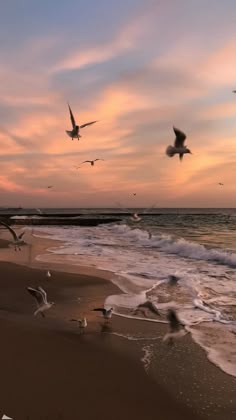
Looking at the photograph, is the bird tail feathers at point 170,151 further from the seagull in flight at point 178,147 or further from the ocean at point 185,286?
the ocean at point 185,286

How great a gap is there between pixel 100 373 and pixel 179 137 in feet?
12.2

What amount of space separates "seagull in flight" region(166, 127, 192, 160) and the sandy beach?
3202 millimetres

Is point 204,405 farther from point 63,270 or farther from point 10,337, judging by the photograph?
point 63,270

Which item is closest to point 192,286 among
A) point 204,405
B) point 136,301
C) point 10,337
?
point 136,301

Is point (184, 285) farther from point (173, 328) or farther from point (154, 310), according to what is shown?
point (173, 328)

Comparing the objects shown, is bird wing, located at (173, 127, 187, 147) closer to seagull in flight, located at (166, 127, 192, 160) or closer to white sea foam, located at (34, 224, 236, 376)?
seagull in flight, located at (166, 127, 192, 160)

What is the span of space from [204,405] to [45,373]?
2.15 m

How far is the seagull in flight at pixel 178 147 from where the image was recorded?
747cm

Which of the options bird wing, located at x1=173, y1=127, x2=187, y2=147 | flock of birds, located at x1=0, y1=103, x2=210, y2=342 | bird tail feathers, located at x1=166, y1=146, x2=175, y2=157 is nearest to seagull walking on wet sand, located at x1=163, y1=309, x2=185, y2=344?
flock of birds, located at x1=0, y1=103, x2=210, y2=342

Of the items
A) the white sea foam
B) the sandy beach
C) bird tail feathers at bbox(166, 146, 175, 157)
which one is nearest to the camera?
the sandy beach

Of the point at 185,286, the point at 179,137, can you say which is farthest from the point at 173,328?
the point at 185,286

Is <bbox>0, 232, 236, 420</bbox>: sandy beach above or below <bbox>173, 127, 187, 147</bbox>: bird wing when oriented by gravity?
below

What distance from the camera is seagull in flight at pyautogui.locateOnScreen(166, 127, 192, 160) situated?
7473mm

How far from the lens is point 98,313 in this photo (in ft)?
34.0
